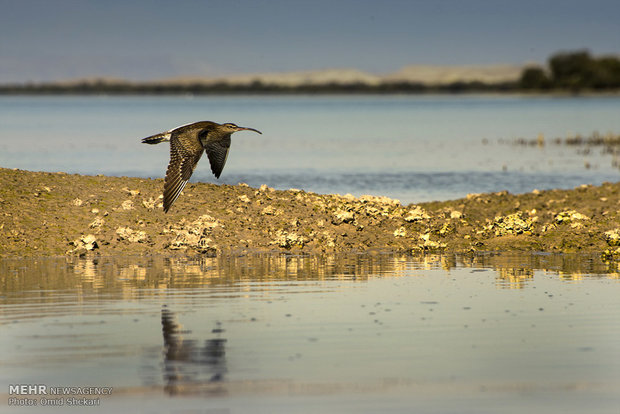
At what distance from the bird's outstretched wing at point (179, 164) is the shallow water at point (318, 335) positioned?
1724 mm

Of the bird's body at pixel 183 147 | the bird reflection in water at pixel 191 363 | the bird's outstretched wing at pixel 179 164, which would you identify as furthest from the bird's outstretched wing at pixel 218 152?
the bird reflection in water at pixel 191 363

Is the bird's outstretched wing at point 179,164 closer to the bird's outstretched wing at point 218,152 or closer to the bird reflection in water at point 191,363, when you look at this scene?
the bird's outstretched wing at point 218,152

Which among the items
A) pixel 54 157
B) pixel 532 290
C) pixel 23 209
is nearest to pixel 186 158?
pixel 23 209

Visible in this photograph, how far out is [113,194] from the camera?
22.5 meters

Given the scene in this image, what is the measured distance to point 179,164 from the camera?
20109 millimetres

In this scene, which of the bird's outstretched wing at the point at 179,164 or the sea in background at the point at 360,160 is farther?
the sea in background at the point at 360,160

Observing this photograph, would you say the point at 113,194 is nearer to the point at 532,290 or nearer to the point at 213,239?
the point at 213,239

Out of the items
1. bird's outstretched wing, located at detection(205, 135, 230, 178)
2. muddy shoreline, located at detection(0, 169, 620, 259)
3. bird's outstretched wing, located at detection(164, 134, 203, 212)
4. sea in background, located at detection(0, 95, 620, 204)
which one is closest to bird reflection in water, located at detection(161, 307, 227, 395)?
bird's outstretched wing, located at detection(164, 134, 203, 212)

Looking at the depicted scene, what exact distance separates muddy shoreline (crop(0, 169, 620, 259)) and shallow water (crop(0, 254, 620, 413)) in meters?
1.81

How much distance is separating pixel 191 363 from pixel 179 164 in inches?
373

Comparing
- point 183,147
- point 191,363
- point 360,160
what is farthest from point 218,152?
point 360,160

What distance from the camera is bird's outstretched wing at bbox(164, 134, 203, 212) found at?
2000 cm

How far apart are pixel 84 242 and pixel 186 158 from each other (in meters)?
2.53

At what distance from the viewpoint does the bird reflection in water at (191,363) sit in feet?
33.1
